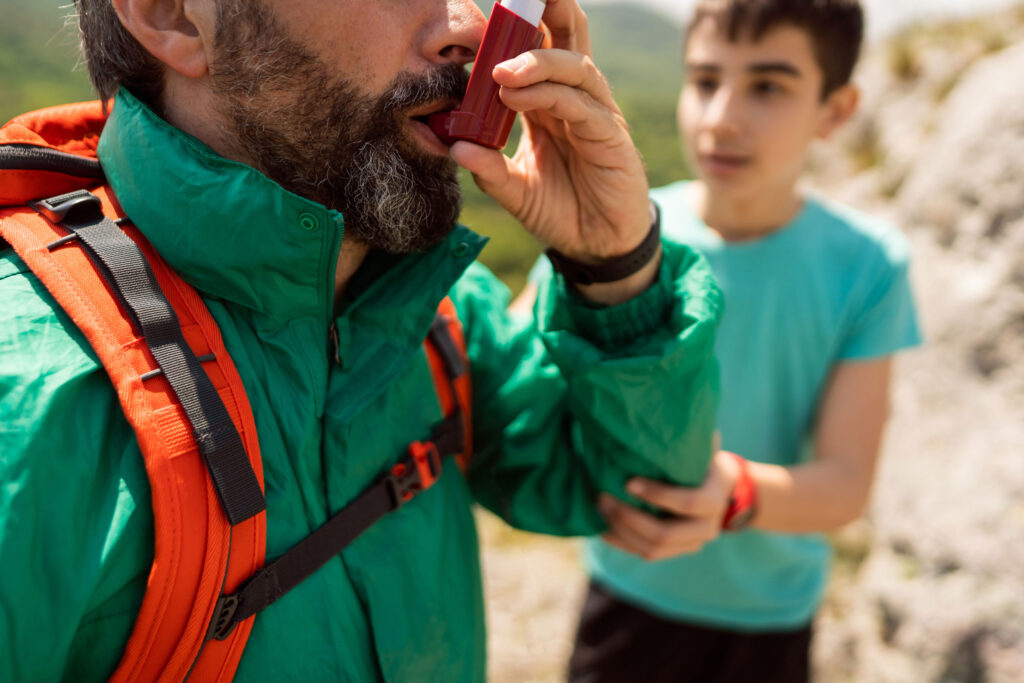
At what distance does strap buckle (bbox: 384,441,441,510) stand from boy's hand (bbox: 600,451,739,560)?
1.75ft

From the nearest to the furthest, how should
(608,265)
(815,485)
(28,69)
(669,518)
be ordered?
(608,265) → (669,518) → (815,485) → (28,69)

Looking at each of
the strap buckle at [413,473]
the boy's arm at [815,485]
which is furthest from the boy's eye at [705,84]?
the strap buckle at [413,473]

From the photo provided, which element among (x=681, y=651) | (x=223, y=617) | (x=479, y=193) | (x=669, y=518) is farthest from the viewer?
(x=479, y=193)

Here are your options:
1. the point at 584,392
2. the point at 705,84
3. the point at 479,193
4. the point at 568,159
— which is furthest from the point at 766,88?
the point at 479,193

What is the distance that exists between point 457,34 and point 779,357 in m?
1.58

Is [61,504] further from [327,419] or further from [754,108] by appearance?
[754,108]

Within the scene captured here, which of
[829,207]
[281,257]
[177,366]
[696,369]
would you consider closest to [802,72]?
[829,207]

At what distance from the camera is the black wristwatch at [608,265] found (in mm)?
1590

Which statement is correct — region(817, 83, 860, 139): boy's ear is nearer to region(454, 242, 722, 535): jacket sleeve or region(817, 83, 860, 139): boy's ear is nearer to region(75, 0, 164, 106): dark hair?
region(454, 242, 722, 535): jacket sleeve

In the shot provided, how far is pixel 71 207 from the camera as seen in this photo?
1.16 m

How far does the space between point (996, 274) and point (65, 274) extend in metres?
3.83

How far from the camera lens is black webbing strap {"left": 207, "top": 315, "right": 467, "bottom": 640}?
→ 113cm

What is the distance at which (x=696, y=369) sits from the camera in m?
1.60

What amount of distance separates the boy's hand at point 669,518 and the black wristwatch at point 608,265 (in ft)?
1.67
